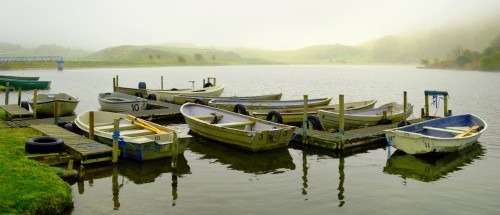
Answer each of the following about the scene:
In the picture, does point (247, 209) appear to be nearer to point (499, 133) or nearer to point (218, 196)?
point (218, 196)

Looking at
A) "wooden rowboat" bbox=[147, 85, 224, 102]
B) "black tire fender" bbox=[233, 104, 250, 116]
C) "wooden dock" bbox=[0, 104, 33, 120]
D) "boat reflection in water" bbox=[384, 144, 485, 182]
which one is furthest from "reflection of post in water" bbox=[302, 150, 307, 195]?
"wooden rowboat" bbox=[147, 85, 224, 102]

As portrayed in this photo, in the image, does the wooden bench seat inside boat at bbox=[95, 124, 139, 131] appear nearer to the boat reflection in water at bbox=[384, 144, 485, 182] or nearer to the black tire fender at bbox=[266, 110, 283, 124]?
the black tire fender at bbox=[266, 110, 283, 124]

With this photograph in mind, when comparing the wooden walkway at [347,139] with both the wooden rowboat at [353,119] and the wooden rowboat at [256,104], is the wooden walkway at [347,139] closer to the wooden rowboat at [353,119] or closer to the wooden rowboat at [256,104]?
the wooden rowboat at [353,119]

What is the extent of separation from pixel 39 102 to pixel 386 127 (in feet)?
77.7

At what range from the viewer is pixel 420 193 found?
1454 centimetres

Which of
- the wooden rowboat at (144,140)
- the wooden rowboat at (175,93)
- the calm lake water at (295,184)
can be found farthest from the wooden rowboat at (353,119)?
the wooden rowboat at (175,93)

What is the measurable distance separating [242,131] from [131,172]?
552 cm

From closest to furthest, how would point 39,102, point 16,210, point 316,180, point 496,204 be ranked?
point 16,210, point 496,204, point 316,180, point 39,102

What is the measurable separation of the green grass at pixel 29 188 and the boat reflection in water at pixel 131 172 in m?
1.53

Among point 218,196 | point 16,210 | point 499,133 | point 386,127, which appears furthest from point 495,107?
point 16,210

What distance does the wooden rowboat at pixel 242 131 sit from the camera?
19.4 meters

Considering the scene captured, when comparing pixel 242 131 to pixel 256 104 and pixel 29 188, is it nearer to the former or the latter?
pixel 29 188

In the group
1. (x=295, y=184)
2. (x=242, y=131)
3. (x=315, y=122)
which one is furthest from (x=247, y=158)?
(x=315, y=122)

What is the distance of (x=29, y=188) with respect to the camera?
37.3 feet
